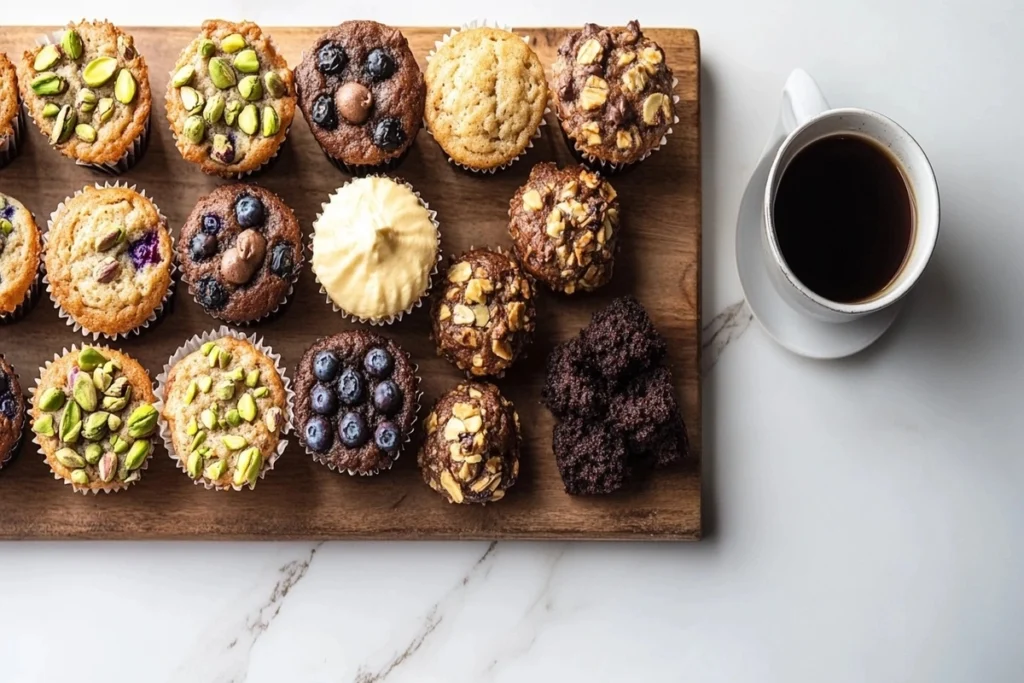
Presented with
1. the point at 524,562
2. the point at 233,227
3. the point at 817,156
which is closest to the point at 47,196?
the point at 233,227

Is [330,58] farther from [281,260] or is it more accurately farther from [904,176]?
[904,176]

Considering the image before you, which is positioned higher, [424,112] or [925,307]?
[424,112]

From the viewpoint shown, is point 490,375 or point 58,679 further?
point 58,679

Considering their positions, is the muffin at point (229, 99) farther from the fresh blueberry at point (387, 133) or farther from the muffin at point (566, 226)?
the muffin at point (566, 226)

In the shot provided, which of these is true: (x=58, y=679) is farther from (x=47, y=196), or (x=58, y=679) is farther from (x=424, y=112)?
(x=424, y=112)

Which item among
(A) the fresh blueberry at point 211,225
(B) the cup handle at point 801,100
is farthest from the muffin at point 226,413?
(B) the cup handle at point 801,100

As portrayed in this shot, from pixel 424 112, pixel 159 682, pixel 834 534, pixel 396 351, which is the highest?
pixel 424 112

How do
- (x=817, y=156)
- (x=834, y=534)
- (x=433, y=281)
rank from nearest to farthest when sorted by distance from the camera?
(x=817, y=156) < (x=433, y=281) < (x=834, y=534)
